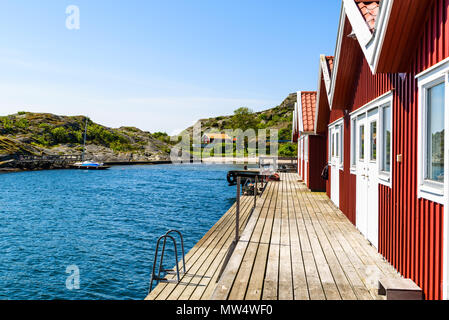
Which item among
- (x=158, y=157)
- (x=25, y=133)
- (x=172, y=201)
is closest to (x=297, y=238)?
(x=172, y=201)

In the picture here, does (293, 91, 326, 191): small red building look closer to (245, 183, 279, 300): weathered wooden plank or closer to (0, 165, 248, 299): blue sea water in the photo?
(0, 165, 248, 299): blue sea water

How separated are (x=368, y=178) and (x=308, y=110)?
33.6 feet

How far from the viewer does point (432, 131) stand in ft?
12.9

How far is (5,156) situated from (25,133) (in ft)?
104

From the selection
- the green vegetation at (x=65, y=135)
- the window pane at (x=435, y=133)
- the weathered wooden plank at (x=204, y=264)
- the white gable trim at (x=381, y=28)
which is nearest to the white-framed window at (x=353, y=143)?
the weathered wooden plank at (x=204, y=264)

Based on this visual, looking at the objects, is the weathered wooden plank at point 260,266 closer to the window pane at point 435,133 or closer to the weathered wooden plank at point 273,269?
the weathered wooden plank at point 273,269

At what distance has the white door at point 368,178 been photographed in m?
6.43

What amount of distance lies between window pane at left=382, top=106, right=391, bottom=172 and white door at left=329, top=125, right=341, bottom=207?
15.4 ft

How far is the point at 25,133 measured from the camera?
9775cm

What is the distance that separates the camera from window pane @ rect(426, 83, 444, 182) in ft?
12.1

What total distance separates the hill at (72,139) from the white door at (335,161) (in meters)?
78.2

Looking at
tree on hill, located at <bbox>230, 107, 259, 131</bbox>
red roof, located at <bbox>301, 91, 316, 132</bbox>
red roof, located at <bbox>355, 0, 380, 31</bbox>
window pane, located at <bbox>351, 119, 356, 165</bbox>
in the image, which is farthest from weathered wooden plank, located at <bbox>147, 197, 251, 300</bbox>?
tree on hill, located at <bbox>230, 107, 259, 131</bbox>

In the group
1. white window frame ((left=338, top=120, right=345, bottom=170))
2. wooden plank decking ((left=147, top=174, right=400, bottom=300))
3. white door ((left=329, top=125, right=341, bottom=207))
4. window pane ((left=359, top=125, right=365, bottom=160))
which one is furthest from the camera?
white door ((left=329, top=125, right=341, bottom=207))

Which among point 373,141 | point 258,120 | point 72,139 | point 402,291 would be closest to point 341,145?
point 373,141
